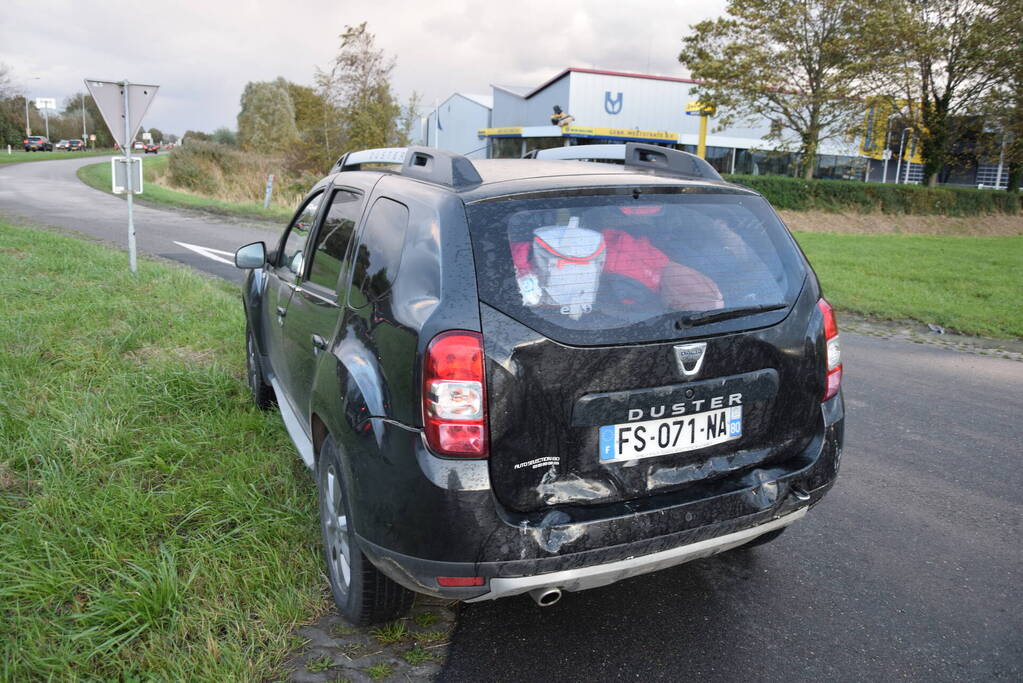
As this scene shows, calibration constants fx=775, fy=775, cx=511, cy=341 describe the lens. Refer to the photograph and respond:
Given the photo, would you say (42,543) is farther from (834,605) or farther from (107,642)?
(834,605)

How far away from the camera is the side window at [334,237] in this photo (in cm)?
326

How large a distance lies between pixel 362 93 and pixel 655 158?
30.2 m

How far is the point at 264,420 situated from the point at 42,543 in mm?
1644

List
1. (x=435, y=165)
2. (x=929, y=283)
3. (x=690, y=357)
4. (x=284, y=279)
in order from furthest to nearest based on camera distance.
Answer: (x=929, y=283) → (x=284, y=279) → (x=435, y=165) → (x=690, y=357)

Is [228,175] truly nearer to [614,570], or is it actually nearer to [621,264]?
[621,264]

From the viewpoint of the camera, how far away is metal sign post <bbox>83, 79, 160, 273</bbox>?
9.12m

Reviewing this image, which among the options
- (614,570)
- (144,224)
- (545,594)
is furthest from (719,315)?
(144,224)

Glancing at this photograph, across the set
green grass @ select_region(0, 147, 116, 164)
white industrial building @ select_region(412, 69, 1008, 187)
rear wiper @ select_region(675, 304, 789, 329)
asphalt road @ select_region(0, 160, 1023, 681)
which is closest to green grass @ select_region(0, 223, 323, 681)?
asphalt road @ select_region(0, 160, 1023, 681)

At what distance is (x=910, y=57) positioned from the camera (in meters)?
32.2

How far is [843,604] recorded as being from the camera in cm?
309

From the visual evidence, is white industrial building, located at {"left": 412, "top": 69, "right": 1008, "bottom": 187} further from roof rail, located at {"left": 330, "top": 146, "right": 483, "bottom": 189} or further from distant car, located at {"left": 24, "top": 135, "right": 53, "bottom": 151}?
distant car, located at {"left": 24, "top": 135, "right": 53, "bottom": 151}

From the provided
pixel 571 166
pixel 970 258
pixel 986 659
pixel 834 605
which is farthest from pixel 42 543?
pixel 970 258

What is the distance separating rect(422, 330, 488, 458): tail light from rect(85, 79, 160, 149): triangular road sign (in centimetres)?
857

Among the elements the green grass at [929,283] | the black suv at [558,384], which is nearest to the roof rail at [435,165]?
the black suv at [558,384]
